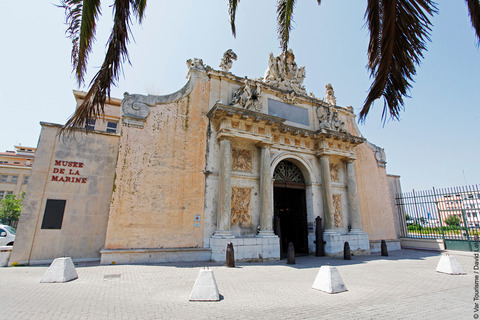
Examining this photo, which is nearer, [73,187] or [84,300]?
[84,300]

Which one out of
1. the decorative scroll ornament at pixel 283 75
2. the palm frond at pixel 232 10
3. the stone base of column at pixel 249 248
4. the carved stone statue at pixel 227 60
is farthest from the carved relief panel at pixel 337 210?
the palm frond at pixel 232 10

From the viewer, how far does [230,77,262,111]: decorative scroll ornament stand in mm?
10836

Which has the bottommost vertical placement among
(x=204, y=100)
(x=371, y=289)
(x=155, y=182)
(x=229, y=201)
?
(x=371, y=289)

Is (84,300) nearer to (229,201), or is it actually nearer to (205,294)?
(205,294)

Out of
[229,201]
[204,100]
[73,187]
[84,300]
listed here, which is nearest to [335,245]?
[229,201]

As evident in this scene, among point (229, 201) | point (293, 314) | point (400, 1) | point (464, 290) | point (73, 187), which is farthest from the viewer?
point (229, 201)

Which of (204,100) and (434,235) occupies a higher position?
(204,100)

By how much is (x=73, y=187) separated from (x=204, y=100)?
6446 mm

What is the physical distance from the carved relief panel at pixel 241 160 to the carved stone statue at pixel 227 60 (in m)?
4.27

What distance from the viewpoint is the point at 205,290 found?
166 inches

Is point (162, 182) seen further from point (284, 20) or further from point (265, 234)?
point (284, 20)

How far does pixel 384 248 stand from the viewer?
1143cm

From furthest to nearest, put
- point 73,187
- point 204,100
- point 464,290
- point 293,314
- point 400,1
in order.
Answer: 1. point 204,100
2. point 73,187
3. point 464,290
4. point 293,314
5. point 400,1

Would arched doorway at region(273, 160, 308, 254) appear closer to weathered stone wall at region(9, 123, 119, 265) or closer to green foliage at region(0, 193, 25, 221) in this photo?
weathered stone wall at region(9, 123, 119, 265)
